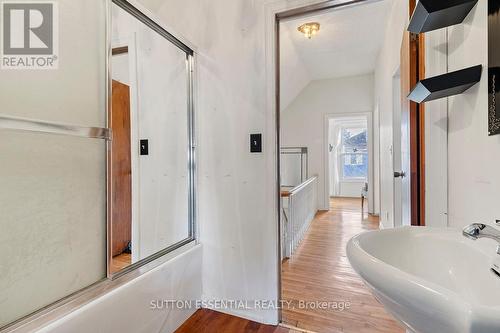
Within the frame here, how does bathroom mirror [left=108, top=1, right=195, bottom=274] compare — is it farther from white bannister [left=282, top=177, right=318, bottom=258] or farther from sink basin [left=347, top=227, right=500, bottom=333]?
sink basin [left=347, top=227, right=500, bottom=333]

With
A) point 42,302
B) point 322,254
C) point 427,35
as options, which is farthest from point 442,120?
point 322,254

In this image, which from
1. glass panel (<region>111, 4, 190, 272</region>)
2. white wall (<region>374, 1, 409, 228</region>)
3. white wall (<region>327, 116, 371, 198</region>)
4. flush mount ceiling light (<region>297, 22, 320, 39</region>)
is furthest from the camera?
white wall (<region>327, 116, 371, 198</region>)

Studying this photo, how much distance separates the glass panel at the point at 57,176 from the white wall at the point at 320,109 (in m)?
4.43

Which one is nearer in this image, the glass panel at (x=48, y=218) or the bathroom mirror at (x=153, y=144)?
the glass panel at (x=48, y=218)

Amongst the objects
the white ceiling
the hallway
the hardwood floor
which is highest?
the white ceiling

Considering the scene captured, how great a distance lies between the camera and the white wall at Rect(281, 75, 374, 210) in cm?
487

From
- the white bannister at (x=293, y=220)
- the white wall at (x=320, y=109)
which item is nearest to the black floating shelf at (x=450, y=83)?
the white bannister at (x=293, y=220)

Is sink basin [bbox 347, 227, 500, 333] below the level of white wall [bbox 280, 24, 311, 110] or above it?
below

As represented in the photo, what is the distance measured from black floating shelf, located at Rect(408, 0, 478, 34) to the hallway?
1.29 metres

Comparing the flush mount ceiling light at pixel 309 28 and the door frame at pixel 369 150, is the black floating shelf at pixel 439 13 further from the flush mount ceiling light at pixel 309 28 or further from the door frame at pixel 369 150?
the door frame at pixel 369 150

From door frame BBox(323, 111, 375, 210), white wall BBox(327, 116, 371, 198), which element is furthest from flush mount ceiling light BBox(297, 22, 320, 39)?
white wall BBox(327, 116, 371, 198)

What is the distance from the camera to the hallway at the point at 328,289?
158cm

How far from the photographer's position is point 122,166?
5.81 ft

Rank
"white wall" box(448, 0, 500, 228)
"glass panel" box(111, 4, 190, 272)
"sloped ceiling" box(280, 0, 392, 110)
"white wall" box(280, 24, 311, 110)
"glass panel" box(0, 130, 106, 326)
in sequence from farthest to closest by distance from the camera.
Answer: "white wall" box(280, 24, 311, 110) < "sloped ceiling" box(280, 0, 392, 110) < "glass panel" box(111, 4, 190, 272) < "glass panel" box(0, 130, 106, 326) < "white wall" box(448, 0, 500, 228)
